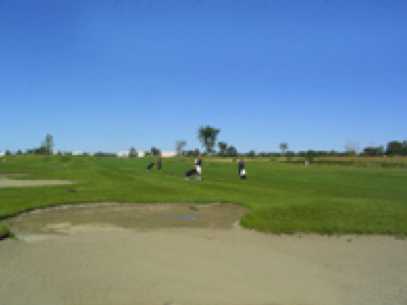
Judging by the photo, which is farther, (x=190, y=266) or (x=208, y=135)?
(x=208, y=135)

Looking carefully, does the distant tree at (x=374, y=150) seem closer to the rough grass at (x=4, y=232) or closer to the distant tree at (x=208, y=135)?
the distant tree at (x=208, y=135)

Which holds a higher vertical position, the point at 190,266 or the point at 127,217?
the point at 127,217

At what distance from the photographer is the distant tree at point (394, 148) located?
14375 cm

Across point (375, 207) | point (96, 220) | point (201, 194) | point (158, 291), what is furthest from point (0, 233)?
point (375, 207)

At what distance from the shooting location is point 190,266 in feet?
25.5

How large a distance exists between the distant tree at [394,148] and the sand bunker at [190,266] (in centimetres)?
15339

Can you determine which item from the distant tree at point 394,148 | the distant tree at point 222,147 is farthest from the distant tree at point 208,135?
the distant tree at point 394,148

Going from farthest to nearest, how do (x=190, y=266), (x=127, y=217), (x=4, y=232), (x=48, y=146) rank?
(x=48, y=146) < (x=127, y=217) < (x=4, y=232) < (x=190, y=266)

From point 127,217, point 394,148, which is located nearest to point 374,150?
point 394,148

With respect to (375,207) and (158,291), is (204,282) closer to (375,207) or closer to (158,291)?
(158,291)

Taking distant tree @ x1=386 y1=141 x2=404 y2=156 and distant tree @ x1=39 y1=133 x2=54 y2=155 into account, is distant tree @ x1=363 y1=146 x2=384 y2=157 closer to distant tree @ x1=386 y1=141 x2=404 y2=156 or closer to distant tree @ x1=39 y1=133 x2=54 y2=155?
distant tree @ x1=386 y1=141 x2=404 y2=156

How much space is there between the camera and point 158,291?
20.9 feet

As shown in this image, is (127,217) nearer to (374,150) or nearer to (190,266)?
(190,266)

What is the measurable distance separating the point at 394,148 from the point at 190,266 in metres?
163
